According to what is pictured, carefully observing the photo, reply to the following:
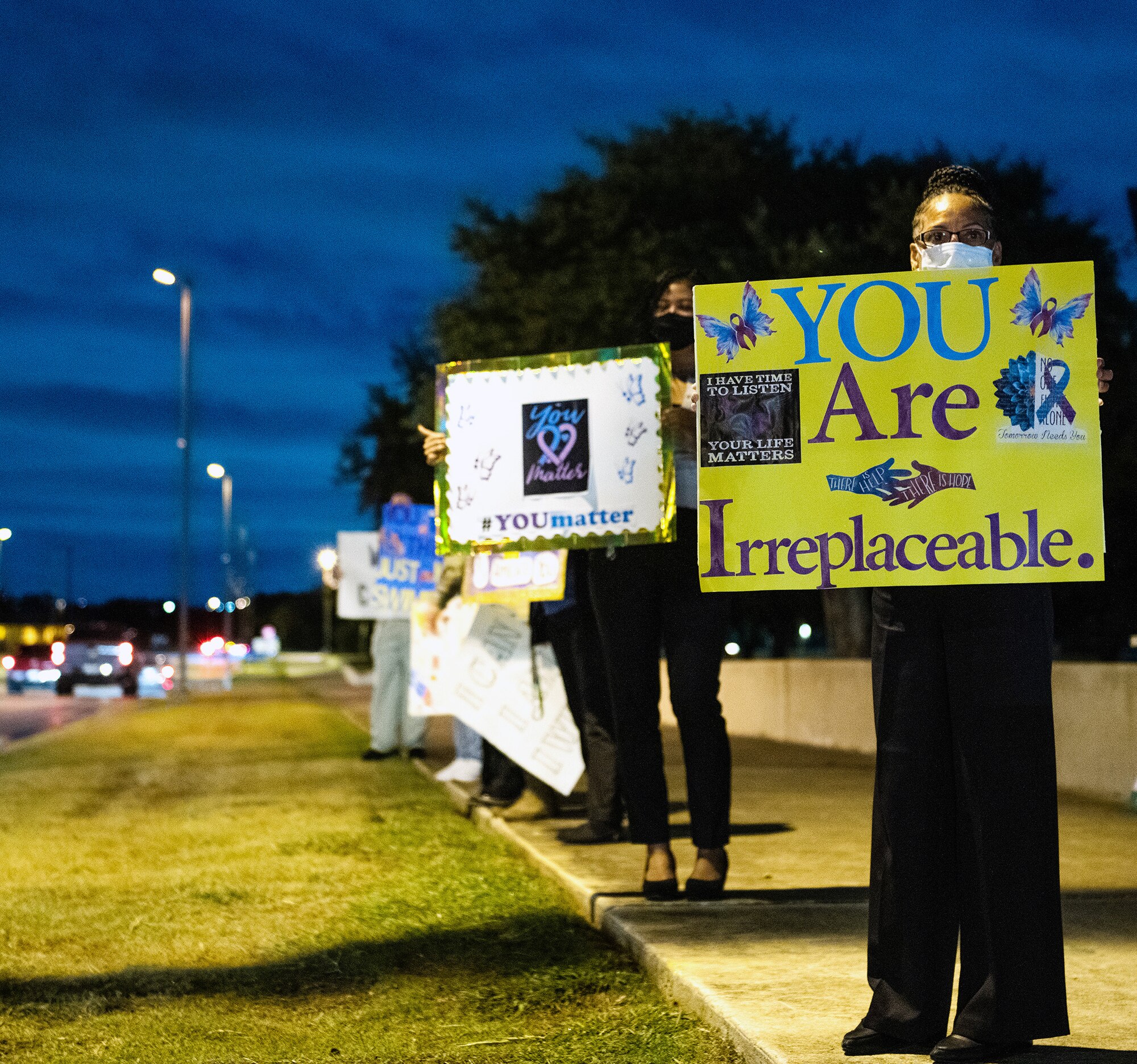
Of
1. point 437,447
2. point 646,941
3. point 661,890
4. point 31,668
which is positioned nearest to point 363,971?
point 646,941

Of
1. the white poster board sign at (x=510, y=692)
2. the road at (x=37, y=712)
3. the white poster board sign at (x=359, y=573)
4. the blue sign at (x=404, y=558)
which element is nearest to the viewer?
the white poster board sign at (x=510, y=692)

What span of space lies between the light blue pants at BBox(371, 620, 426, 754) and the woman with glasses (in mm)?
9428

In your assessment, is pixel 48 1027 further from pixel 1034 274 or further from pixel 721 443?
pixel 1034 274

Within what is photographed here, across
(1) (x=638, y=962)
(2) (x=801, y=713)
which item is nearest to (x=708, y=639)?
(1) (x=638, y=962)

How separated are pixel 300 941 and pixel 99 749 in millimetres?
10830

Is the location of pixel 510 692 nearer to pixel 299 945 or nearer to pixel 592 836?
pixel 592 836

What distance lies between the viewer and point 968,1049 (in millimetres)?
3447

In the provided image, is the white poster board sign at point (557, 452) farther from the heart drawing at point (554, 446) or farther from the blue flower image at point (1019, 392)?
A: the blue flower image at point (1019, 392)

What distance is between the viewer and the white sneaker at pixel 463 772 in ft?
35.0

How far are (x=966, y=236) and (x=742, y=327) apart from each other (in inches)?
21.8

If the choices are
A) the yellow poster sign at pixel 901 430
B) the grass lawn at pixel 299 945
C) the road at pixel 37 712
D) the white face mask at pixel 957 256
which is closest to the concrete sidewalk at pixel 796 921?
the grass lawn at pixel 299 945

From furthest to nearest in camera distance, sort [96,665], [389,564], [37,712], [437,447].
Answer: [96,665]
[37,712]
[389,564]
[437,447]

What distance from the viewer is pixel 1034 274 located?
371 cm

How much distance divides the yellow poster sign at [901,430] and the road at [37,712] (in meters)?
16.3
